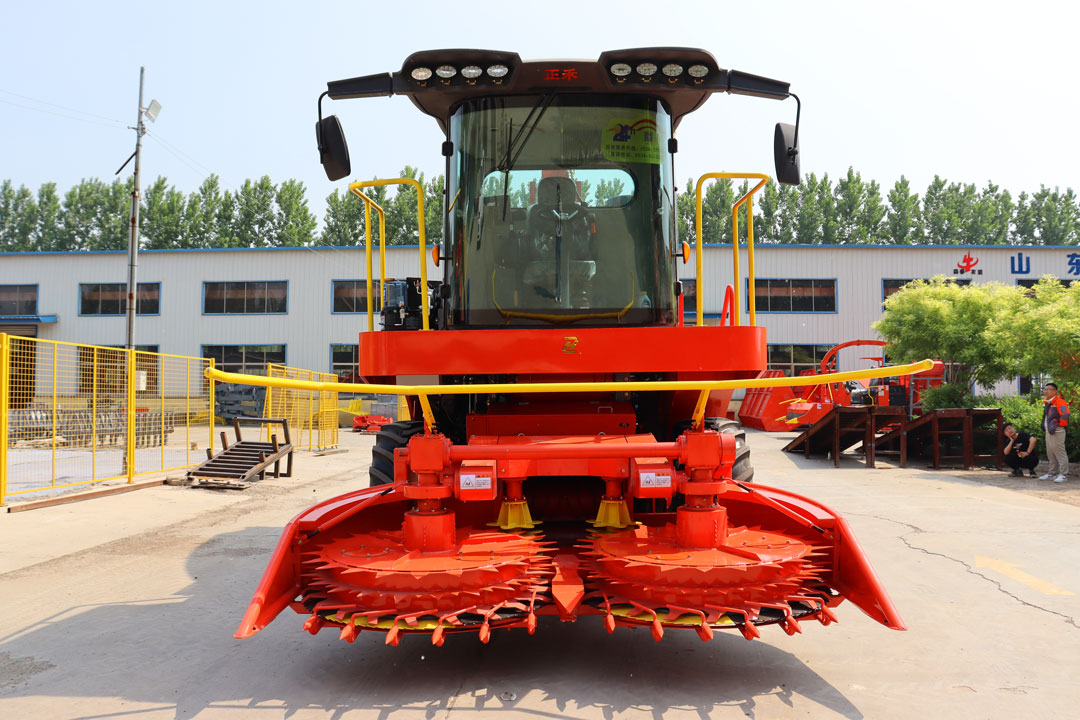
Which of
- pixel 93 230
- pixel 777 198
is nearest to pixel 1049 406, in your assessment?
pixel 777 198

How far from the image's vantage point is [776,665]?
394 cm

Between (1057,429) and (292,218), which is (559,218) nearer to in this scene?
(1057,429)

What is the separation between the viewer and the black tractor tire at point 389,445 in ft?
16.8

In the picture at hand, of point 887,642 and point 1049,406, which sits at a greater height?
point 1049,406

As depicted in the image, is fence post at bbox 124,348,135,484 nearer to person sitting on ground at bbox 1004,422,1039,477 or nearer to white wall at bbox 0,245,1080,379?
person sitting on ground at bbox 1004,422,1039,477

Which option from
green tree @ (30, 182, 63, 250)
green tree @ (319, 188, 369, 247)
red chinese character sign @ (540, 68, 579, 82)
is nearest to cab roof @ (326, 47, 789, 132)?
red chinese character sign @ (540, 68, 579, 82)

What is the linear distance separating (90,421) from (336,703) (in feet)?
33.1

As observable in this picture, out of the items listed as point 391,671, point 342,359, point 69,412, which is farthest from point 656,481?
point 342,359

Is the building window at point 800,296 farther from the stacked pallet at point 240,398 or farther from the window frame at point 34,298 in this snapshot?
the window frame at point 34,298

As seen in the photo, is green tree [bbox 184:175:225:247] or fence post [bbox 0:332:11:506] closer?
fence post [bbox 0:332:11:506]

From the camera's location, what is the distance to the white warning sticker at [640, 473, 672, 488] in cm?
363

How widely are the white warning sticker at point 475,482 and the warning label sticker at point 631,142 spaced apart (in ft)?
7.02

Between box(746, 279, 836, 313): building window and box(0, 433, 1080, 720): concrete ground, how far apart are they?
972 inches

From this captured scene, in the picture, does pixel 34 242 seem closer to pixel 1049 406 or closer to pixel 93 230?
pixel 93 230
